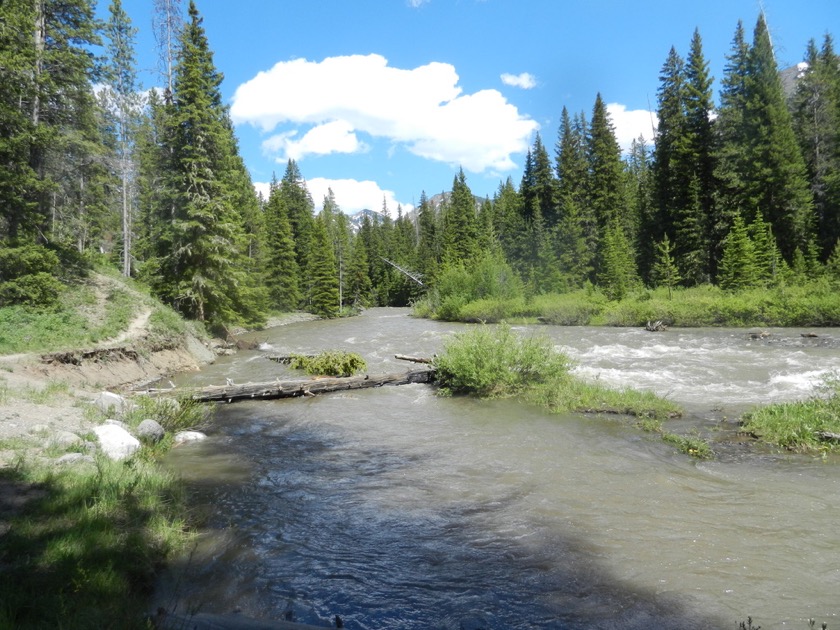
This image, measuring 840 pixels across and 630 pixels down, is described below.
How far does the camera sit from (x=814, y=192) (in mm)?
37375

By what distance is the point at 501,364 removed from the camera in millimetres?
14594

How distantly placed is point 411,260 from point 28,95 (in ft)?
226

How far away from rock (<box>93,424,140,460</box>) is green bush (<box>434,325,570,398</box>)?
8674 millimetres

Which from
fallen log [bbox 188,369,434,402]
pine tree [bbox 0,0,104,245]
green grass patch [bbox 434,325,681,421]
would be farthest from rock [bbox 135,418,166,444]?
pine tree [bbox 0,0,104,245]

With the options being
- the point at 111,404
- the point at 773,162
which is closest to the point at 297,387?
the point at 111,404

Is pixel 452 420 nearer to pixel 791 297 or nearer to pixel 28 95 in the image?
pixel 28 95

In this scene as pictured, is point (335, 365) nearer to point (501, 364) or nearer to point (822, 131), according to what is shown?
point (501, 364)

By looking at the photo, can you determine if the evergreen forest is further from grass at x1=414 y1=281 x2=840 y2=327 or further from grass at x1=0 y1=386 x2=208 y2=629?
grass at x1=0 y1=386 x2=208 y2=629

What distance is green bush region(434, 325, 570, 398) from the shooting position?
47.6 feet

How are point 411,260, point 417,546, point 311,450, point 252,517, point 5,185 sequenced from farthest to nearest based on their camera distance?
point 411,260
point 5,185
point 311,450
point 252,517
point 417,546

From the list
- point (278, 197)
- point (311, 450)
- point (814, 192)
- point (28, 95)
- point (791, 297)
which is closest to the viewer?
point (311, 450)

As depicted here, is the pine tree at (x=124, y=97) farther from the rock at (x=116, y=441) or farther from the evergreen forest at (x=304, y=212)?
the rock at (x=116, y=441)

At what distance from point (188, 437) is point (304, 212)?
58711mm

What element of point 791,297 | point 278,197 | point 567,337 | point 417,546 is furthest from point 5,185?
point 278,197
